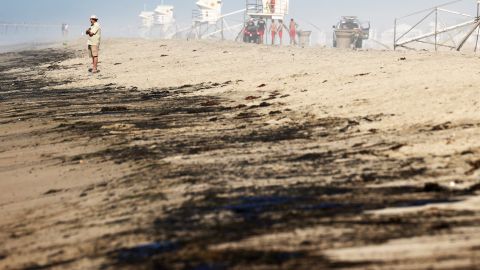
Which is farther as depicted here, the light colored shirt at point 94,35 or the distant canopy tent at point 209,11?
the distant canopy tent at point 209,11

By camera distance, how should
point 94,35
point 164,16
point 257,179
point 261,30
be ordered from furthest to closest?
point 164,16 → point 261,30 → point 94,35 → point 257,179

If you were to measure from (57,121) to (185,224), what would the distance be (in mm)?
5511

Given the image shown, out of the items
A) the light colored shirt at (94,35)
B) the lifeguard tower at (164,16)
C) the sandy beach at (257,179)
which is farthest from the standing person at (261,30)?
the lifeguard tower at (164,16)

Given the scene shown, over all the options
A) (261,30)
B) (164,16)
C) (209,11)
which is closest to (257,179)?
(261,30)

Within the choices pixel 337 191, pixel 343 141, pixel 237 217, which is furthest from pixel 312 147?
pixel 237 217

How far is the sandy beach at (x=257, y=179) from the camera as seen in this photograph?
3.46 metres

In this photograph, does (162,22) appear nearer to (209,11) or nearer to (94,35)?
(209,11)

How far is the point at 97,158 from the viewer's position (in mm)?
6312

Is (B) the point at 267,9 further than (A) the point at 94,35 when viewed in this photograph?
Yes

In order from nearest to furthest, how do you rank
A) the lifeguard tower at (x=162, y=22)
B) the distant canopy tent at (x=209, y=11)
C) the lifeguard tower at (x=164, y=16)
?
the distant canopy tent at (x=209, y=11) → the lifeguard tower at (x=162, y=22) → the lifeguard tower at (x=164, y=16)

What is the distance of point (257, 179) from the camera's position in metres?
4.97

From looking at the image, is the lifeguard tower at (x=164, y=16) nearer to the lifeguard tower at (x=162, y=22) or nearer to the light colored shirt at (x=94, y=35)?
the lifeguard tower at (x=162, y=22)

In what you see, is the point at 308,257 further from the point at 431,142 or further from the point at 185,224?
the point at 431,142

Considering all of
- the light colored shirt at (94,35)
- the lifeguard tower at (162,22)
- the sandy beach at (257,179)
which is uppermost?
the light colored shirt at (94,35)
